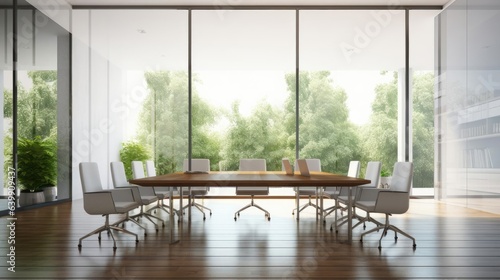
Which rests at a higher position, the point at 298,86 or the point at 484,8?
the point at 484,8

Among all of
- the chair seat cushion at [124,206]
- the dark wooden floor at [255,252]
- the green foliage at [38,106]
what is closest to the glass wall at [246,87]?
the green foliage at [38,106]

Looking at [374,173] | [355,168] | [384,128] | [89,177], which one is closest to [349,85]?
[384,128]

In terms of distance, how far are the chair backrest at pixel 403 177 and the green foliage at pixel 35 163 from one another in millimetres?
6447

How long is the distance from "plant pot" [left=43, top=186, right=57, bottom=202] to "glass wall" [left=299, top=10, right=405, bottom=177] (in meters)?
5.24

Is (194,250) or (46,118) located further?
(46,118)

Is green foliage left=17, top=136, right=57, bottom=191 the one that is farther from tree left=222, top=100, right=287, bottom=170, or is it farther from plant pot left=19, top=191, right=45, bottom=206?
tree left=222, top=100, right=287, bottom=170

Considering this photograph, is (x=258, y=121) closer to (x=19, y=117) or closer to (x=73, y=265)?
(x=19, y=117)

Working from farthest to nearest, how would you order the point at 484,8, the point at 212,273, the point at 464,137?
the point at 464,137
the point at 484,8
the point at 212,273

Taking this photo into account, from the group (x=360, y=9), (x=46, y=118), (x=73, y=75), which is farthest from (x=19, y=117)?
(x=360, y=9)

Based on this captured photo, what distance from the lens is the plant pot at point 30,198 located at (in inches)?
296

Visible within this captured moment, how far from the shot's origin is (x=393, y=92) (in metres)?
9.09

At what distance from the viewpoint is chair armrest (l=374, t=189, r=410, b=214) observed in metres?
4.29

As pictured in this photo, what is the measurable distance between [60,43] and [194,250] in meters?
6.46

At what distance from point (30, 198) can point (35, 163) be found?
67cm
